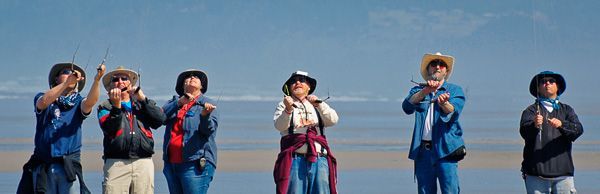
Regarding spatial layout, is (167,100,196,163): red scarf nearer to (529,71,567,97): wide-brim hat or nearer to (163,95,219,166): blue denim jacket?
(163,95,219,166): blue denim jacket

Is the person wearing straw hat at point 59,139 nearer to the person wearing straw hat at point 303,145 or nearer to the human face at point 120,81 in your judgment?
the human face at point 120,81

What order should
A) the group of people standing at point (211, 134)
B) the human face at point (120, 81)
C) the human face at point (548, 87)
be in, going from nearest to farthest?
the group of people standing at point (211, 134) → the human face at point (120, 81) → the human face at point (548, 87)

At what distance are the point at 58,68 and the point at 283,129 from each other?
1.98 m

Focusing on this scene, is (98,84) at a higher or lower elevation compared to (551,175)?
higher

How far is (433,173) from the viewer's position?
9.09m

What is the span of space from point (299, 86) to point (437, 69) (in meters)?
1.27

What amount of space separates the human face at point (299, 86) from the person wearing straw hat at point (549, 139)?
1.98 m

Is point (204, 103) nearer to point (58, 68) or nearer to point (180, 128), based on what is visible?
point (180, 128)

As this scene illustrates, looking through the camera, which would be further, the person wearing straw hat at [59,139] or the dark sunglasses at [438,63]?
the dark sunglasses at [438,63]

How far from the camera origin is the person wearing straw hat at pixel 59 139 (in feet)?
27.1

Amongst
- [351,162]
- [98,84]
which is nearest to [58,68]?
[98,84]

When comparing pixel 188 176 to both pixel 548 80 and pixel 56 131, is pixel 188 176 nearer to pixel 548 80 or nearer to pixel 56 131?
pixel 56 131

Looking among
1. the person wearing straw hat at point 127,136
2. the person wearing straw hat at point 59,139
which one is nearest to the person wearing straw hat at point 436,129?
the person wearing straw hat at point 127,136

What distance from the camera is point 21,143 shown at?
2439cm
